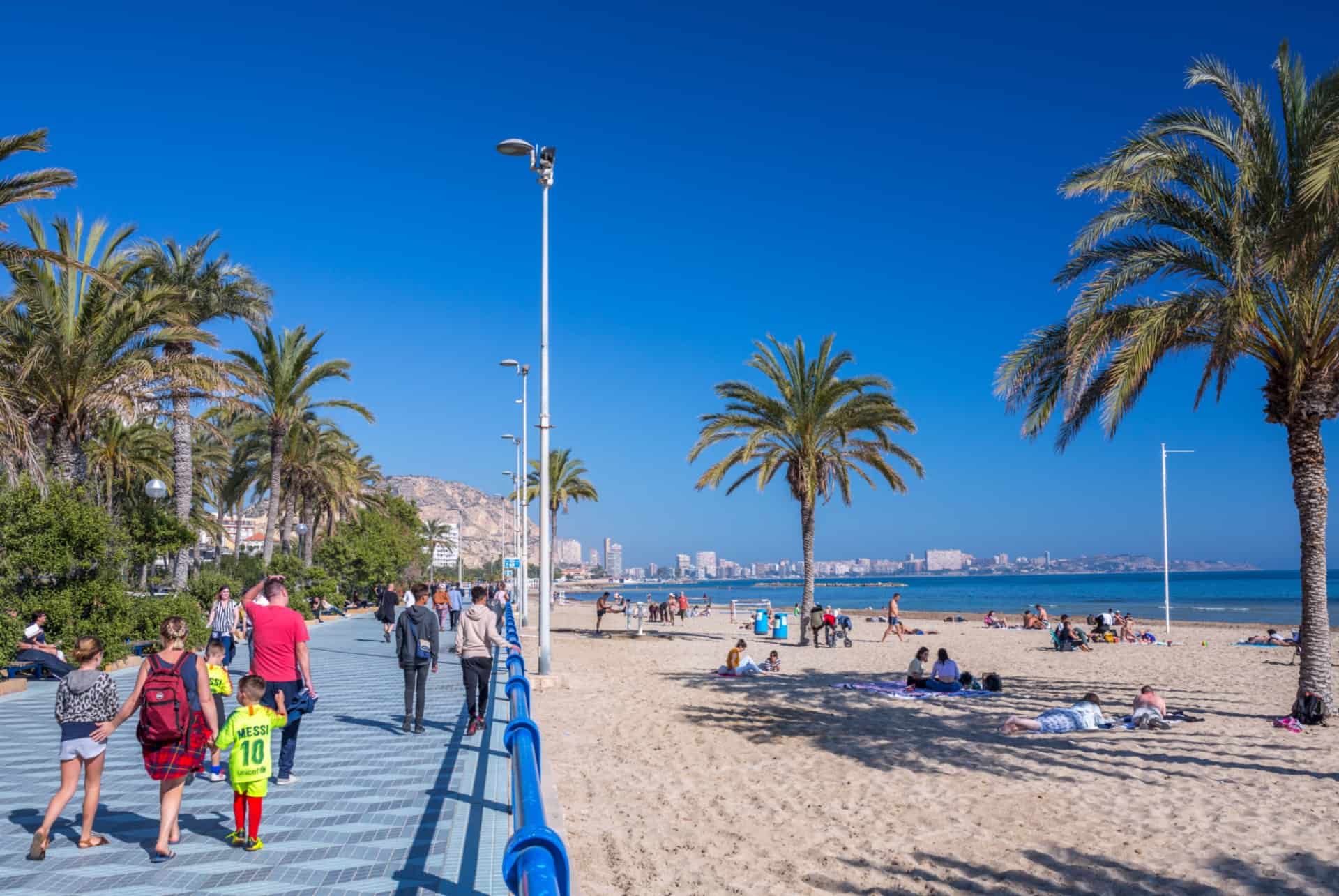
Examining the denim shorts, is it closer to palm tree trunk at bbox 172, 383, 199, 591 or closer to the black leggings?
the black leggings

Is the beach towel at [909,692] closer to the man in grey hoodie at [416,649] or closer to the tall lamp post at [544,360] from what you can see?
the tall lamp post at [544,360]

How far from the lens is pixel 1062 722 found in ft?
37.5

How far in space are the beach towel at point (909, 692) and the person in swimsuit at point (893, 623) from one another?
11118 mm

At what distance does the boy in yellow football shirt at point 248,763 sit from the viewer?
18.0 ft

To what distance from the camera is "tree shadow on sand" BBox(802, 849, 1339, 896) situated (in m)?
6.00

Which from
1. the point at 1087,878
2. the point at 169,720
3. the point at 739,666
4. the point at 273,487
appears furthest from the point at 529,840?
the point at 273,487

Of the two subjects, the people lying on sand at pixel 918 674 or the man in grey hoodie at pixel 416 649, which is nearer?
the man in grey hoodie at pixel 416 649

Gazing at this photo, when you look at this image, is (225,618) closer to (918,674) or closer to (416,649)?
(416,649)

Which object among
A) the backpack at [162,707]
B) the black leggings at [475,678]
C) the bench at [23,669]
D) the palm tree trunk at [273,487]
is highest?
the palm tree trunk at [273,487]

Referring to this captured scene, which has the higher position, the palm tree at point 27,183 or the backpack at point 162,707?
the palm tree at point 27,183

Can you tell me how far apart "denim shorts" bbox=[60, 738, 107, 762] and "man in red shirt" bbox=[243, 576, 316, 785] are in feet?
5.47

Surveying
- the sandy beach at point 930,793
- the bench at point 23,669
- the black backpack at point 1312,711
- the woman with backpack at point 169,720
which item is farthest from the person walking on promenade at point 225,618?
the black backpack at point 1312,711

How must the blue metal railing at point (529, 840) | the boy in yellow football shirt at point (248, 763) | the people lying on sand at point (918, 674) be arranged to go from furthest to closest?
the people lying on sand at point (918, 674) → the boy in yellow football shirt at point (248, 763) → the blue metal railing at point (529, 840)

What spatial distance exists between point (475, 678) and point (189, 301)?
15282 mm
